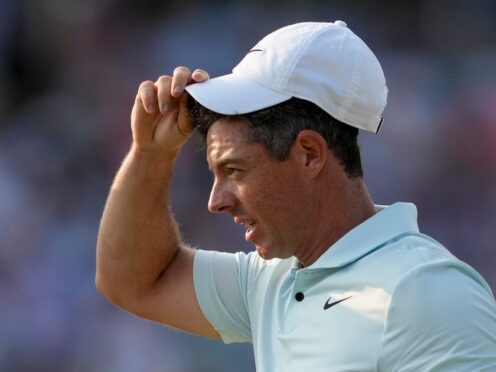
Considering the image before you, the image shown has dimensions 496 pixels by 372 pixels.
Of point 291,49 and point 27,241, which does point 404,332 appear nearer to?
point 291,49

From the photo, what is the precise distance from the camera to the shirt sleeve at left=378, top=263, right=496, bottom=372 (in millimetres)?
1921

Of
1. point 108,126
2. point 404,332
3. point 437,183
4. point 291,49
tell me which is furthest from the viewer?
point 108,126

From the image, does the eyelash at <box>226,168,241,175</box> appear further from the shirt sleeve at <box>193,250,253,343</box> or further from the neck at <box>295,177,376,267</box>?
the shirt sleeve at <box>193,250,253,343</box>

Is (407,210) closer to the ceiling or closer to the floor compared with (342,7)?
closer to the ceiling

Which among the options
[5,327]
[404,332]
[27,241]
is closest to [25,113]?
[27,241]

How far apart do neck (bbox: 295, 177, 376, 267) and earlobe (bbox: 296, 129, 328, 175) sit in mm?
56

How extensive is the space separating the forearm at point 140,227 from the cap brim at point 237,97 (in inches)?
15.5

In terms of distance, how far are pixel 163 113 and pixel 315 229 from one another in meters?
0.48

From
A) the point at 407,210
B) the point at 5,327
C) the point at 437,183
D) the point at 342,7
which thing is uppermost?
the point at 407,210

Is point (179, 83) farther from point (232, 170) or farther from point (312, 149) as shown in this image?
point (312, 149)

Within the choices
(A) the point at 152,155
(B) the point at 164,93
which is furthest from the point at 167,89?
(A) the point at 152,155

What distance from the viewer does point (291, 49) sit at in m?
2.28

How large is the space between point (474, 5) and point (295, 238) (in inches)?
136

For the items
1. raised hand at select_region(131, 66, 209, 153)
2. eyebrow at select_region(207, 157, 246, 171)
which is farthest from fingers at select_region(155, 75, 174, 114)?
eyebrow at select_region(207, 157, 246, 171)
